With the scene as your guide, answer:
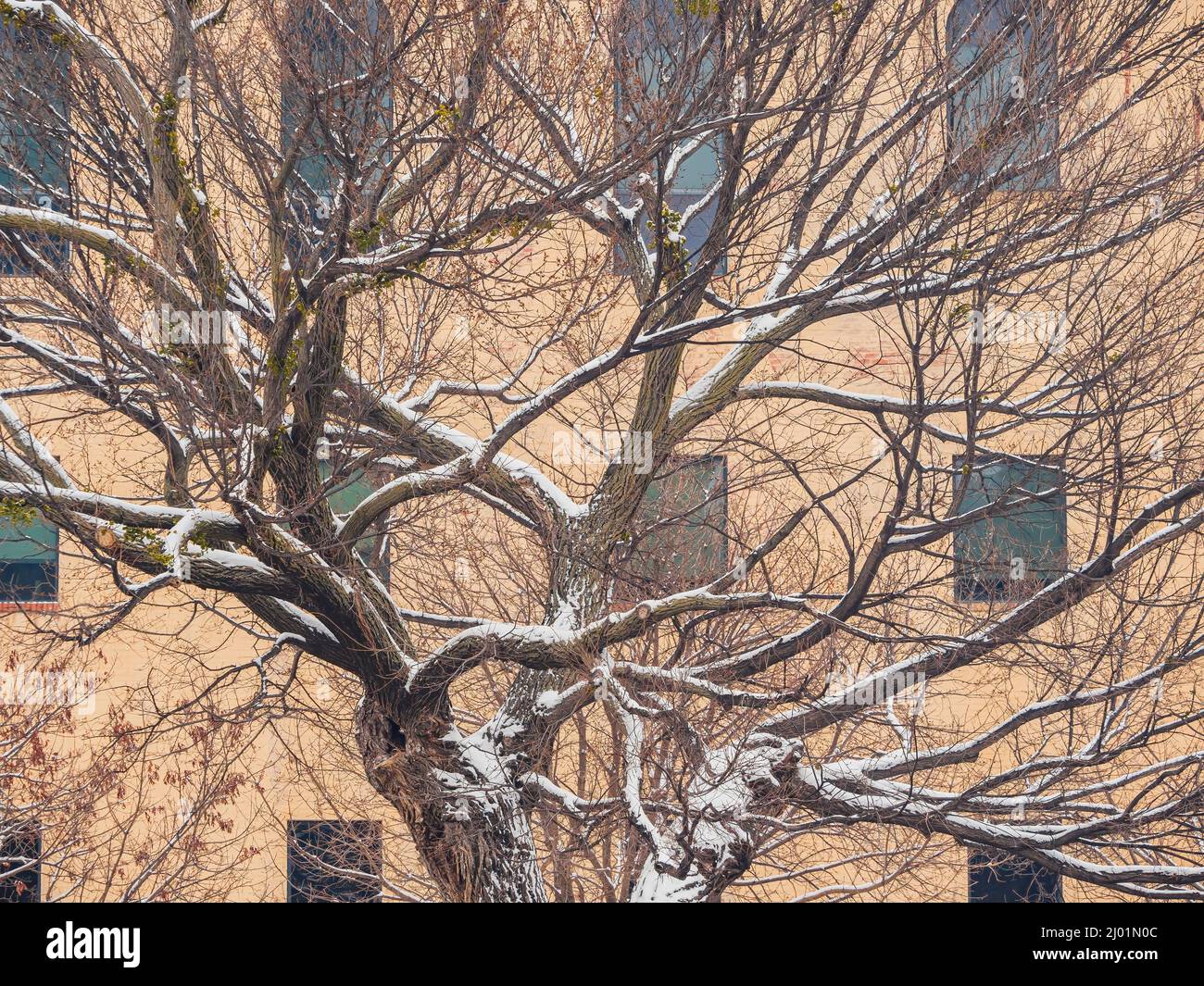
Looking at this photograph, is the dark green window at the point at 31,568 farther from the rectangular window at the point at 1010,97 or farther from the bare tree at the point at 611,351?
the rectangular window at the point at 1010,97

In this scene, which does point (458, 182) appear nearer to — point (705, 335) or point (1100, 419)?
point (1100, 419)

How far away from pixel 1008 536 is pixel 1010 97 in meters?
2.80

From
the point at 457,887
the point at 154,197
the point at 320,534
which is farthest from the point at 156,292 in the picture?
the point at 457,887

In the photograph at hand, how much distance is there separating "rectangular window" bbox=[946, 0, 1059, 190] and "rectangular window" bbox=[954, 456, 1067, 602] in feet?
5.61

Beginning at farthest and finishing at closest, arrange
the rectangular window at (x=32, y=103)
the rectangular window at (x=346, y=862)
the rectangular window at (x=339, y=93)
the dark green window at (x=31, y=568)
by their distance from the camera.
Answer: the dark green window at (x=31, y=568) < the rectangular window at (x=346, y=862) < the rectangular window at (x=32, y=103) < the rectangular window at (x=339, y=93)

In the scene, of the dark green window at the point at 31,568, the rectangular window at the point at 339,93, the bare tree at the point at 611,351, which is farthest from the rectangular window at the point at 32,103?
the dark green window at the point at 31,568

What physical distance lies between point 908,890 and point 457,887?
5163 millimetres

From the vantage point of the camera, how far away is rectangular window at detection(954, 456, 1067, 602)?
6.89m

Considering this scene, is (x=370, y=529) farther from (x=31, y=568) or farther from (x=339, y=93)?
(x=339, y=93)

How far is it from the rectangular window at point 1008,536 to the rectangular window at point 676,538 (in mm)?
1801

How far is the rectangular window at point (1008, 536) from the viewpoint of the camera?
271 inches

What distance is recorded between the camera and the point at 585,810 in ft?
27.6

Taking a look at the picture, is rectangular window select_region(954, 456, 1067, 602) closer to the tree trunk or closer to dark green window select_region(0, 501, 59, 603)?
the tree trunk

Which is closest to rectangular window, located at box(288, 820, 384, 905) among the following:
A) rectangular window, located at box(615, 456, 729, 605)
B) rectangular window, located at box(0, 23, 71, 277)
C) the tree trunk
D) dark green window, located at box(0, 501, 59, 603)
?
the tree trunk
